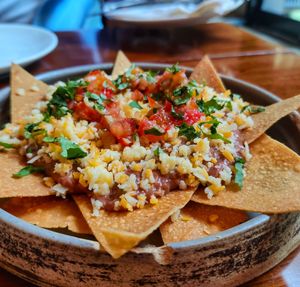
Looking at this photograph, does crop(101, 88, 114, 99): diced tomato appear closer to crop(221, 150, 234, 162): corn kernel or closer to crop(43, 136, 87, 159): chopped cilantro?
crop(43, 136, 87, 159): chopped cilantro

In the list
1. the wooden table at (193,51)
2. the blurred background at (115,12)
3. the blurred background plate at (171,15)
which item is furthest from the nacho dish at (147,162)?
the blurred background at (115,12)

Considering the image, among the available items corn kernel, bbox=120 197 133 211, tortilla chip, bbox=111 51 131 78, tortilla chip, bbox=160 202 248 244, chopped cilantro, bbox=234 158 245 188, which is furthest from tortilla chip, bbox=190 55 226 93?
corn kernel, bbox=120 197 133 211

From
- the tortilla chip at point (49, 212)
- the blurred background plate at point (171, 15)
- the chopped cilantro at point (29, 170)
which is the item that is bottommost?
the blurred background plate at point (171, 15)

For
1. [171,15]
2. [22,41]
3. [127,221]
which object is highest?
[127,221]

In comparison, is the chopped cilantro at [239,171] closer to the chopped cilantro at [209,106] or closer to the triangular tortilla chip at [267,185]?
the triangular tortilla chip at [267,185]

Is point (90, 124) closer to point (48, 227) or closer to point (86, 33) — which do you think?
point (48, 227)

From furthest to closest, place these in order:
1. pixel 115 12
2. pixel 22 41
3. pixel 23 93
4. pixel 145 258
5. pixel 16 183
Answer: pixel 115 12 < pixel 22 41 < pixel 23 93 < pixel 16 183 < pixel 145 258

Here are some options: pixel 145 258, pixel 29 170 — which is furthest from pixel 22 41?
pixel 145 258

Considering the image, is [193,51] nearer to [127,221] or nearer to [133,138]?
[133,138]
